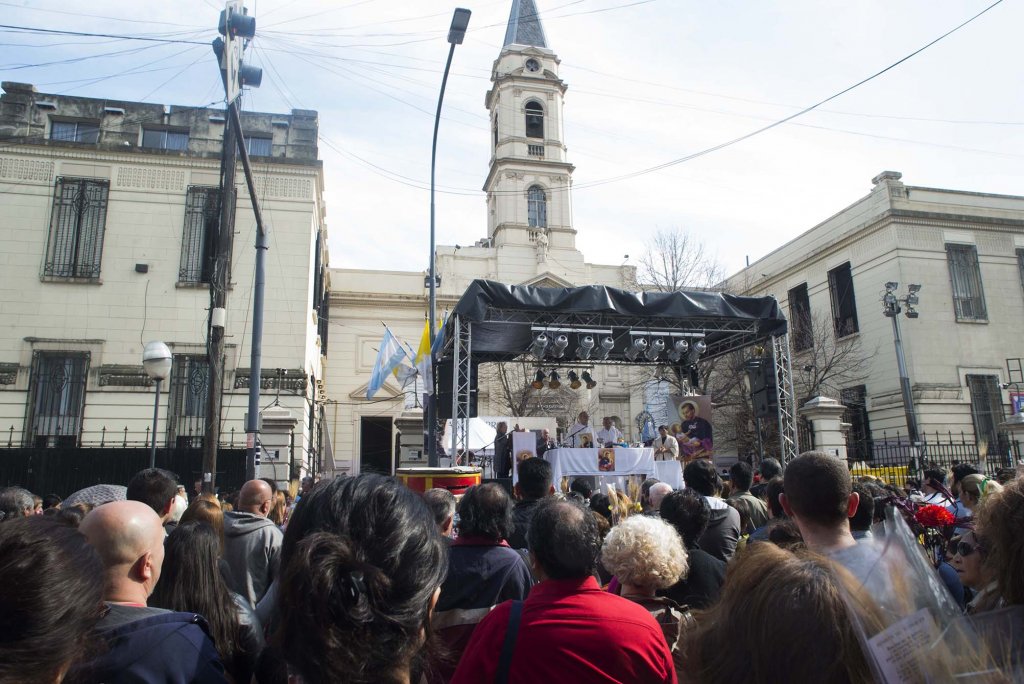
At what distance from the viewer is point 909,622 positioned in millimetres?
1120

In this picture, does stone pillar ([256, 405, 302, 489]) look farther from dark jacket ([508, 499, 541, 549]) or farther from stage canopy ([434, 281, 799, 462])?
dark jacket ([508, 499, 541, 549])

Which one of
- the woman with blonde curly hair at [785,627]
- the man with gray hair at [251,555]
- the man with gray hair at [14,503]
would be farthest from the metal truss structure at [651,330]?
the woman with blonde curly hair at [785,627]

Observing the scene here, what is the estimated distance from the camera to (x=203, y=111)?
22.8 metres

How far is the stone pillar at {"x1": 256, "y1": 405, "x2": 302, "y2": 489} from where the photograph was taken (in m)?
17.8

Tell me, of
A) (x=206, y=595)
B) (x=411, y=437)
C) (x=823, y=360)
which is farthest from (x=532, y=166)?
(x=206, y=595)

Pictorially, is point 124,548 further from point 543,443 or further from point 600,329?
point 543,443

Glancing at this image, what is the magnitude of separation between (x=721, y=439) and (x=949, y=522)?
93.9 feet

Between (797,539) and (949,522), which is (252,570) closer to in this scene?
(797,539)

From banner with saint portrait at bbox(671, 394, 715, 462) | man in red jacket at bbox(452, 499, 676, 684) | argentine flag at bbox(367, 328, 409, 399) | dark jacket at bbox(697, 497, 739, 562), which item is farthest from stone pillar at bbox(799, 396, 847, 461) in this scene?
man in red jacket at bbox(452, 499, 676, 684)

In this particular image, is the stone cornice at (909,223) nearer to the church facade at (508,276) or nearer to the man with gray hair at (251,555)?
the church facade at (508,276)

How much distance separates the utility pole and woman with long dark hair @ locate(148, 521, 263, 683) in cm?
909

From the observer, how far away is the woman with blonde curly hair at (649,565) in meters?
3.12

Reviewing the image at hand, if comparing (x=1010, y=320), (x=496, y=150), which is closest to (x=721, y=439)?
(x=1010, y=320)

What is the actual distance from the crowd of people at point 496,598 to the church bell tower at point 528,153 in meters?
34.8
